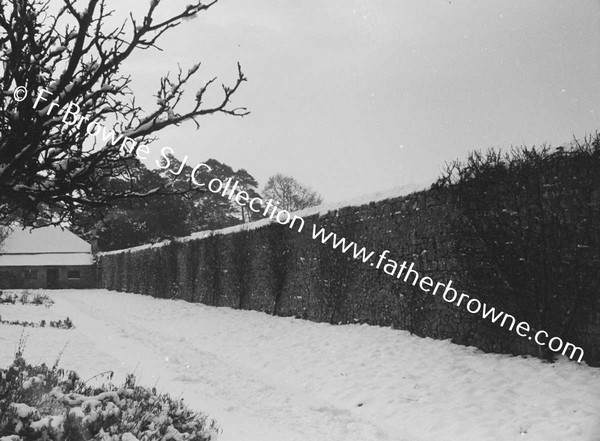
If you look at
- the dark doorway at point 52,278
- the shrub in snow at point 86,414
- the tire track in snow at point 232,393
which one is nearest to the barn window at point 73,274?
the dark doorway at point 52,278

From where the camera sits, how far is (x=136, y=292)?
30.0 m

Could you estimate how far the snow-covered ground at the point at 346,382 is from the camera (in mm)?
5148

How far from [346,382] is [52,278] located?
1770 inches

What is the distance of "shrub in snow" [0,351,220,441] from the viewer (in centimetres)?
423

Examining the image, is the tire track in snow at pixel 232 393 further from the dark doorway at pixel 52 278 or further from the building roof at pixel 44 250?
the building roof at pixel 44 250

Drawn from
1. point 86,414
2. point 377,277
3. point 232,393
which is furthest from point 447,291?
point 86,414

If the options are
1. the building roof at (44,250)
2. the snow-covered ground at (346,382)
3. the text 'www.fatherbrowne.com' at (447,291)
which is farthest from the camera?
the building roof at (44,250)

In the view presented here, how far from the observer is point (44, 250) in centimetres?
4684

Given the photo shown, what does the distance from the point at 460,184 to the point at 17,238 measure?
50.8 metres

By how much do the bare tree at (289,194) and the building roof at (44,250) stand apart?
19853 millimetres

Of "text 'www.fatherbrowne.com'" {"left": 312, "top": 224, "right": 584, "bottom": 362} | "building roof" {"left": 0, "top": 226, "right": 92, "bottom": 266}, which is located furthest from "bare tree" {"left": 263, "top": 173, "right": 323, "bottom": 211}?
"text 'www.fatherbrowne.com'" {"left": 312, "top": 224, "right": 584, "bottom": 362}

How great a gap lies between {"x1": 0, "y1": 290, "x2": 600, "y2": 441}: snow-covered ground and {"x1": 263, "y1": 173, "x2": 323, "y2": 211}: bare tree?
38.8m

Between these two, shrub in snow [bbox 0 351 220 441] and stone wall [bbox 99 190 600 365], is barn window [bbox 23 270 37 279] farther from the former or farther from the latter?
shrub in snow [bbox 0 351 220 441]

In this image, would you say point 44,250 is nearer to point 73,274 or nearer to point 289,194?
point 73,274
